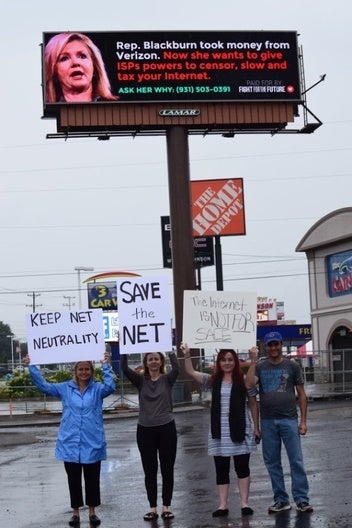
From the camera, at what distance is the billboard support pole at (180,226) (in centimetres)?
3625

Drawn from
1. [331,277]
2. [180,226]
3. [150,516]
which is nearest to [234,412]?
[150,516]

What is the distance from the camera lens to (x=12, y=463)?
1698cm

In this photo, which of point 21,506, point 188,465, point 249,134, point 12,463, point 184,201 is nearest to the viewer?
point 21,506

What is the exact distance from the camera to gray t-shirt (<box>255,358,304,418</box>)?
395 inches

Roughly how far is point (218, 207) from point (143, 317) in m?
→ 32.4

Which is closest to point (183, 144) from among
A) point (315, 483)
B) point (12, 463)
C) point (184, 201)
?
point (184, 201)

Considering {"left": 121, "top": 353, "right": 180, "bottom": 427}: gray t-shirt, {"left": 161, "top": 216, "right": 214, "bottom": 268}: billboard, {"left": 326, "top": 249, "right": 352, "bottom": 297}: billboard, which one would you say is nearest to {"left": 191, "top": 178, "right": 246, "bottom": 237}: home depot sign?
{"left": 161, "top": 216, "right": 214, "bottom": 268}: billboard

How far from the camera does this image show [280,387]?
10.0m

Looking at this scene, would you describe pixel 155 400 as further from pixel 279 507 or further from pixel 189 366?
pixel 279 507

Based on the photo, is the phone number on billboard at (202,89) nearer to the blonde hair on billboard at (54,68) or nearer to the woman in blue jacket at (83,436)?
the blonde hair on billboard at (54,68)

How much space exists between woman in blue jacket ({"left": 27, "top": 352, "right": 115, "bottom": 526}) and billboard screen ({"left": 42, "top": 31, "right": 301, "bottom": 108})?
27.2 meters

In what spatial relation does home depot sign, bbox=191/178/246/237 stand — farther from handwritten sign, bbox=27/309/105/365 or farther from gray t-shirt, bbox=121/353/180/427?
gray t-shirt, bbox=121/353/180/427

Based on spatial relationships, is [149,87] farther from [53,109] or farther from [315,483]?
[315,483]

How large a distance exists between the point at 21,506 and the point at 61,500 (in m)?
0.58
